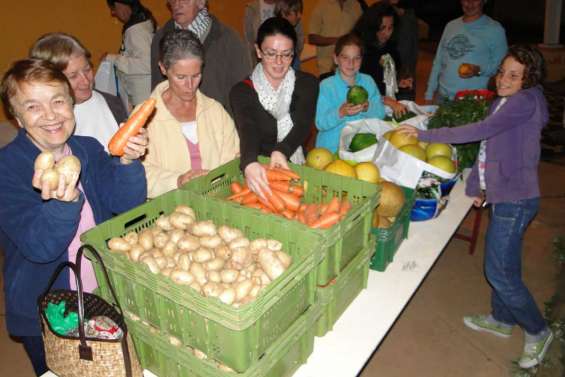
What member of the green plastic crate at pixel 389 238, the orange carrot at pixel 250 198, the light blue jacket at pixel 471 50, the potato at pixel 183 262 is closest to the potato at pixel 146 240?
the potato at pixel 183 262

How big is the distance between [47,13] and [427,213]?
489 centimetres

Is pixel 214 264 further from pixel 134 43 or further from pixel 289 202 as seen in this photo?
pixel 134 43

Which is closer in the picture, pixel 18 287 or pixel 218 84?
pixel 18 287

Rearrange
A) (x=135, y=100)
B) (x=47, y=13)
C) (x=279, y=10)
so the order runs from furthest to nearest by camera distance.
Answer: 1. (x=47, y=13)
2. (x=279, y=10)
3. (x=135, y=100)

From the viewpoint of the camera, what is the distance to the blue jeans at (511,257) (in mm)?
2303

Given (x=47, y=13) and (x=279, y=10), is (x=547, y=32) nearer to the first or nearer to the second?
(x=279, y=10)

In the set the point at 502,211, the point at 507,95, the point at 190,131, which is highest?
the point at 507,95

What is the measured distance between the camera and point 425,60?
11.0 m

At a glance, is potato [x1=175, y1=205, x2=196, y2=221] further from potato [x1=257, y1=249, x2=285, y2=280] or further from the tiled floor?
the tiled floor

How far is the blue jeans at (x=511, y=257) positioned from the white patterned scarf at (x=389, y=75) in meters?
1.51

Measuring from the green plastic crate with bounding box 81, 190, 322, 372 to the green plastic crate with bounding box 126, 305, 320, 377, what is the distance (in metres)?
0.02

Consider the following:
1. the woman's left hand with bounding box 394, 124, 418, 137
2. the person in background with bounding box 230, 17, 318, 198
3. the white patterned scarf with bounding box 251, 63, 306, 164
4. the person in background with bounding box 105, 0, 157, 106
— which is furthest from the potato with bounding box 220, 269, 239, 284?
the person in background with bounding box 105, 0, 157, 106

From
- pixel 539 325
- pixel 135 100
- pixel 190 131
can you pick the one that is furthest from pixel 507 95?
pixel 135 100

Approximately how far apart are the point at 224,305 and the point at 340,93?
1984mm
